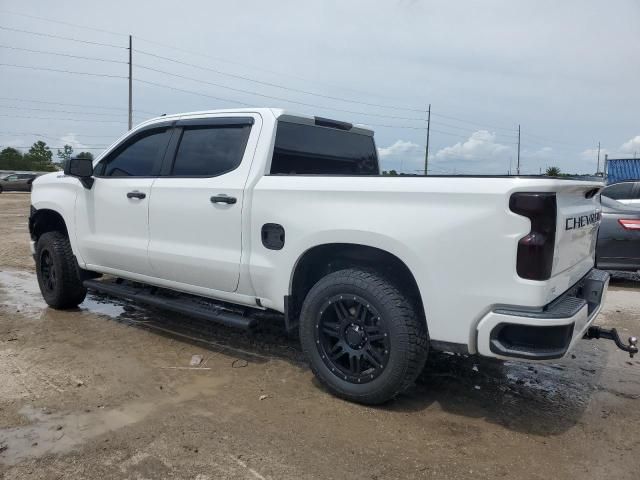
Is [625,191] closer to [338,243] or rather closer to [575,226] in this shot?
[575,226]

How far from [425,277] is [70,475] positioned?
7.00 ft

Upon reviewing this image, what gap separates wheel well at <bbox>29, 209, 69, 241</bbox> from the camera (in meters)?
5.73

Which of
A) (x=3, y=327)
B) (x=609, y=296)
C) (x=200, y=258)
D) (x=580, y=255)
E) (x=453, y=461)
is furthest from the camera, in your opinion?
(x=609, y=296)

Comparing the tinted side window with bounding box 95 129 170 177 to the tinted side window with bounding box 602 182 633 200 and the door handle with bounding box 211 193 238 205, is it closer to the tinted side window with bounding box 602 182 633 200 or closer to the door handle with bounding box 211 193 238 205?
the door handle with bounding box 211 193 238 205

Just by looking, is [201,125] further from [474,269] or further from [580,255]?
[580,255]

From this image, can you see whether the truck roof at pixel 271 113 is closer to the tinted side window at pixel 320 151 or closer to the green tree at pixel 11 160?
the tinted side window at pixel 320 151

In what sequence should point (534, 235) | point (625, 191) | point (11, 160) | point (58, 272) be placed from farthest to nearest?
point (11, 160), point (625, 191), point (58, 272), point (534, 235)

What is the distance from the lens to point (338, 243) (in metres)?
3.50

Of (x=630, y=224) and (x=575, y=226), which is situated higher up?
(x=575, y=226)

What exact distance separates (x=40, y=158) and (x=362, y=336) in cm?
7628

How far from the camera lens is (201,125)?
4430 millimetres

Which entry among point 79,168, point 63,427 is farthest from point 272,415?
point 79,168

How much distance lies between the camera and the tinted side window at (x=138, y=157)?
15.4 feet

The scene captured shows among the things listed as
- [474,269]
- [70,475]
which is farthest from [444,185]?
[70,475]
